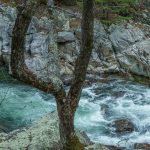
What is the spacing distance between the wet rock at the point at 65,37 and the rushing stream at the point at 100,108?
213 cm

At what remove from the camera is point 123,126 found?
402 inches

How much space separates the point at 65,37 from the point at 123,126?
17.8 ft

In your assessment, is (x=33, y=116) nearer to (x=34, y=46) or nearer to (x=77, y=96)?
(x=34, y=46)

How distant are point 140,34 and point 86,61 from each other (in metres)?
10.9

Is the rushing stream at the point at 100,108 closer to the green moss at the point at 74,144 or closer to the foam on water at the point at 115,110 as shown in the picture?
the foam on water at the point at 115,110

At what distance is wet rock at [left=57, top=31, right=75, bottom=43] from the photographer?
572 inches

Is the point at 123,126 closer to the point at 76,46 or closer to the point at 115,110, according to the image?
the point at 115,110

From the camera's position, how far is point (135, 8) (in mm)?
18938

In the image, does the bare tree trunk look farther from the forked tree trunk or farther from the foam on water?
the foam on water

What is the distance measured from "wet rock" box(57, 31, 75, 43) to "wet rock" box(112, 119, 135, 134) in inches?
195

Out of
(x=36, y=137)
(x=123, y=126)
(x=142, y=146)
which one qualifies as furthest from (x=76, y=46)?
(x=36, y=137)

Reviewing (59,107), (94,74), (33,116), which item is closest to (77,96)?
(59,107)

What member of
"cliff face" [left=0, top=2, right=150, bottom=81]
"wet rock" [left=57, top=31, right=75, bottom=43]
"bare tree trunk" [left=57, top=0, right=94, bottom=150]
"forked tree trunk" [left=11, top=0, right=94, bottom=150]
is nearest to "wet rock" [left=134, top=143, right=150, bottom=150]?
"forked tree trunk" [left=11, top=0, right=94, bottom=150]

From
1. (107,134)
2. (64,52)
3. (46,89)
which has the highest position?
(46,89)
